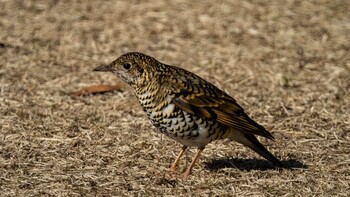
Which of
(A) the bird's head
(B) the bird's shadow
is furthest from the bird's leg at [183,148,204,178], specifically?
(A) the bird's head

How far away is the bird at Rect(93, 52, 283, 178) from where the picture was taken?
21.5 ft

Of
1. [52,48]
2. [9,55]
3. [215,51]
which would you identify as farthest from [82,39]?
[215,51]

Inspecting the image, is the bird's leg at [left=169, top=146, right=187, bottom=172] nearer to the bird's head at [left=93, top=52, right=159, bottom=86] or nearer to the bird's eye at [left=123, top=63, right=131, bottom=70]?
the bird's head at [left=93, top=52, right=159, bottom=86]

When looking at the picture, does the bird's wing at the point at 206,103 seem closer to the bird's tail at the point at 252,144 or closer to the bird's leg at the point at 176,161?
the bird's tail at the point at 252,144

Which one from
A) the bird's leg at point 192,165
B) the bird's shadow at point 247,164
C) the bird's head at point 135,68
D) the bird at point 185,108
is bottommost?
the bird's shadow at point 247,164

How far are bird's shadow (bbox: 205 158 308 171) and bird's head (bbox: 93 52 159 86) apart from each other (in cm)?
116

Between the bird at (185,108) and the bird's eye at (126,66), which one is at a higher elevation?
the bird's eye at (126,66)

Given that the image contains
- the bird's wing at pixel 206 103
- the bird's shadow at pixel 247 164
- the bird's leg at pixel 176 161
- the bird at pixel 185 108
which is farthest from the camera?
the bird's shadow at pixel 247 164

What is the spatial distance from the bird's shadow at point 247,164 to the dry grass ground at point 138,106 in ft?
0.04

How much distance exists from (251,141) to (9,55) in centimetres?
462

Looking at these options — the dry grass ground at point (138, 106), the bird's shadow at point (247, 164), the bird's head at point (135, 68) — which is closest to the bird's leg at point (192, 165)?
the dry grass ground at point (138, 106)

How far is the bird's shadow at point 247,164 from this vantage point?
7.12m

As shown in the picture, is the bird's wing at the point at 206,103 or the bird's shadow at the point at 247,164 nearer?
the bird's wing at the point at 206,103

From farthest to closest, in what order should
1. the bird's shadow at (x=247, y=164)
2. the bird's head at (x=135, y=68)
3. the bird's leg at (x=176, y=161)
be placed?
the bird's shadow at (x=247, y=164)
the bird's leg at (x=176, y=161)
the bird's head at (x=135, y=68)
